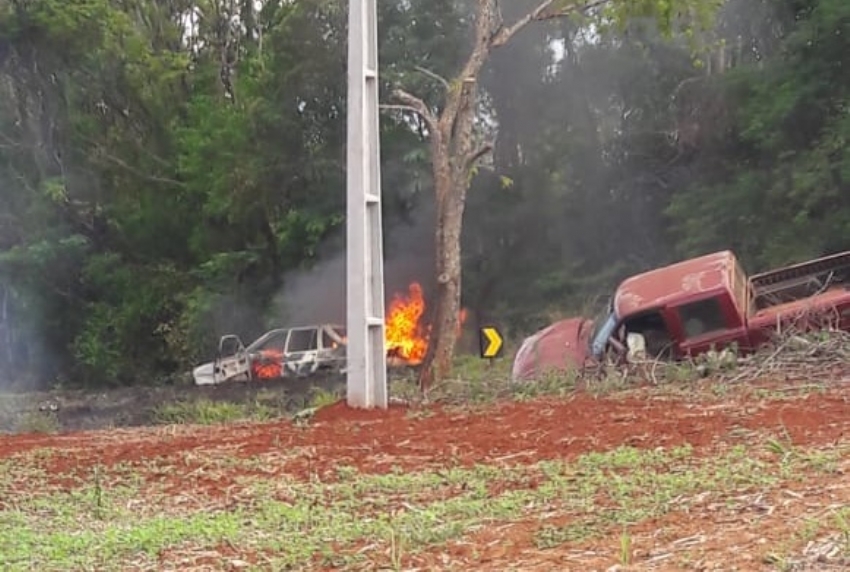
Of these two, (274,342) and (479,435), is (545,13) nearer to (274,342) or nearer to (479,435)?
(479,435)

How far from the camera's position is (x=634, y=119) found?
29656 millimetres

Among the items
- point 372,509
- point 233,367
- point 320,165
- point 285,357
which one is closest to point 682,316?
point 372,509

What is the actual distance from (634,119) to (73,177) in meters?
14.9

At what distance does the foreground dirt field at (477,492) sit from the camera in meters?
5.23

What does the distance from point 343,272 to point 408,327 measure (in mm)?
3264

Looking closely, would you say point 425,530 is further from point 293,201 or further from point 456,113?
point 293,201

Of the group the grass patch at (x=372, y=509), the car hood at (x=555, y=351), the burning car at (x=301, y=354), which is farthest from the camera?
the burning car at (x=301, y=354)

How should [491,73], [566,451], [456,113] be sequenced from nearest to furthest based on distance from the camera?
[566,451], [456,113], [491,73]

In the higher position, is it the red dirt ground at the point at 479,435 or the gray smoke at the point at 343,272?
the gray smoke at the point at 343,272

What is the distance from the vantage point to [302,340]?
87.4 ft

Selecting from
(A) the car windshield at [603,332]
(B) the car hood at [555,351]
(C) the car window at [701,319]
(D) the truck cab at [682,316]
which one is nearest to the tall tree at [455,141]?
(B) the car hood at [555,351]

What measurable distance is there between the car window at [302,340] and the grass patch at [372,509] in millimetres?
18139

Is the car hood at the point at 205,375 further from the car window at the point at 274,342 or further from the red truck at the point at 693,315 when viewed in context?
the red truck at the point at 693,315

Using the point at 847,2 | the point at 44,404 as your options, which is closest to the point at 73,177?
the point at 44,404
